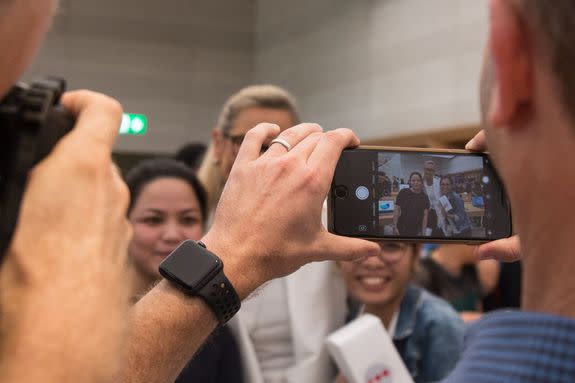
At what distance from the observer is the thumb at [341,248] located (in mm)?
1269

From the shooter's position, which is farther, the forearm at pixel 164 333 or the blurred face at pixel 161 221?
the blurred face at pixel 161 221

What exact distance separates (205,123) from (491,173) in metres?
7.74

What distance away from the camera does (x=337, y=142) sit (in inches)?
51.6

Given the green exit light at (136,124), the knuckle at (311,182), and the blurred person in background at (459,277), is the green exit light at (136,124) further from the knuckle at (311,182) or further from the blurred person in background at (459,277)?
the knuckle at (311,182)

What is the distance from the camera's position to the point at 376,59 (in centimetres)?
738

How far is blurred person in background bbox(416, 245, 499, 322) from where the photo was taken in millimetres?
3664

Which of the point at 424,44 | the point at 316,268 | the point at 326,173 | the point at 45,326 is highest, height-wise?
the point at 424,44

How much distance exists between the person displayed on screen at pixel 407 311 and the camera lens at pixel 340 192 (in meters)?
0.94

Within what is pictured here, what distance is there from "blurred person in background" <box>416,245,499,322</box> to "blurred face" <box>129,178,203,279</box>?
1188 millimetres

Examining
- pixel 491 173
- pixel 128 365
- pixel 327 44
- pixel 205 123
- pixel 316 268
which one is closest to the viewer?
pixel 128 365

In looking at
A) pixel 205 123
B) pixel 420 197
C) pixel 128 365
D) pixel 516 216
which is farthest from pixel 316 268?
pixel 205 123

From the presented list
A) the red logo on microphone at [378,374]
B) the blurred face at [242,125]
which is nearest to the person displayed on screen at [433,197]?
the red logo on microphone at [378,374]

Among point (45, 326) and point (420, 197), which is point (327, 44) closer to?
point (420, 197)

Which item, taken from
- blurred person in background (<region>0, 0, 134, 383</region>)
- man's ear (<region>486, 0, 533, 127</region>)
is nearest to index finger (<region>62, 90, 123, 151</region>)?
blurred person in background (<region>0, 0, 134, 383</region>)
